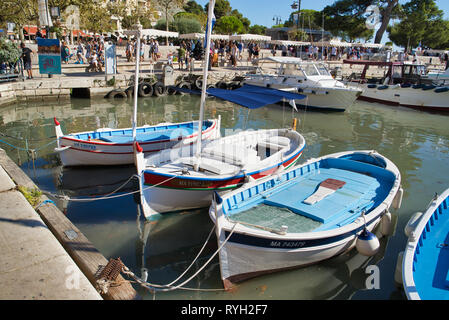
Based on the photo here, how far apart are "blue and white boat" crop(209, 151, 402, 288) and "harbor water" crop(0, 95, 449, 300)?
20.5 inches

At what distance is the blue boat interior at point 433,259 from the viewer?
514cm

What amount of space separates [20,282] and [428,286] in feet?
19.0

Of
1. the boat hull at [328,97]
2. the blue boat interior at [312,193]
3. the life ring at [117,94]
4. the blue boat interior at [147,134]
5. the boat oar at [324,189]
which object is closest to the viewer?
the blue boat interior at [312,193]

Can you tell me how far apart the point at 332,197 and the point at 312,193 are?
449mm

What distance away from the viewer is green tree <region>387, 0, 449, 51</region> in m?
50.1

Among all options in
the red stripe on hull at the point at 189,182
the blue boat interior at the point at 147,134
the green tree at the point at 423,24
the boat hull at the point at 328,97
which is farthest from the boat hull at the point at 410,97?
the green tree at the point at 423,24

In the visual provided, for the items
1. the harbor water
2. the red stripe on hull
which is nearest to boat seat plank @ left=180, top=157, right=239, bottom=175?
the red stripe on hull

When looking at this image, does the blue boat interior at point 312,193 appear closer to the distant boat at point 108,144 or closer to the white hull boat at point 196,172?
the white hull boat at point 196,172

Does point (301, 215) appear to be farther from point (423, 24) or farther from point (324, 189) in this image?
point (423, 24)

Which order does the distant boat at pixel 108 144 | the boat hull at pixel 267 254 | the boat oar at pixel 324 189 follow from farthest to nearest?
1. the distant boat at pixel 108 144
2. the boat oar at pixel 324 189
3. the boat hull at pixel 267 254

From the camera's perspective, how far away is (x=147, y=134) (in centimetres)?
1267

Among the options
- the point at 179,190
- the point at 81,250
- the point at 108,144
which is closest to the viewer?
the point at 81,250

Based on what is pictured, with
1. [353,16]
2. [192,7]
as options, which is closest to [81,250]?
[353,16]

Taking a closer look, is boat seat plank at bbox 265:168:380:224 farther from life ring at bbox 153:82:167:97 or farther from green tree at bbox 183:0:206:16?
green tree at bbox 183:0:206:16
